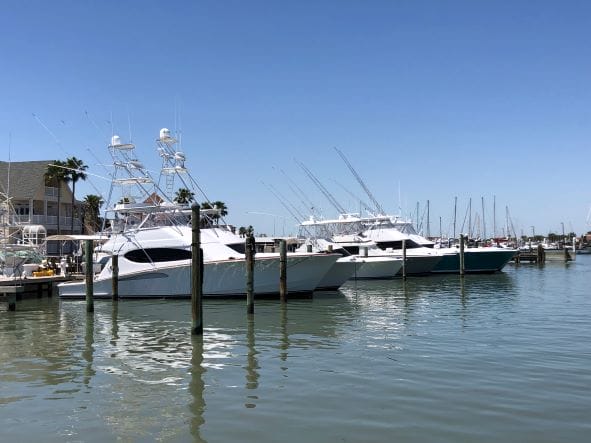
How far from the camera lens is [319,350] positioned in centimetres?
1412

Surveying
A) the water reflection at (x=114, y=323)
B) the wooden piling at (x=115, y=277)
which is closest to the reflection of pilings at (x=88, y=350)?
the water reflection at (x=114, y=323)

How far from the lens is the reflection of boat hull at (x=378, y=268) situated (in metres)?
39.9

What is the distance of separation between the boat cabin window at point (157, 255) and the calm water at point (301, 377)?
4882mm

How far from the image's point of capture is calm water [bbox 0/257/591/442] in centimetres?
838

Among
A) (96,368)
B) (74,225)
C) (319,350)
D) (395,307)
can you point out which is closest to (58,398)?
(96,368)

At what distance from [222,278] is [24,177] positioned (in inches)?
1250

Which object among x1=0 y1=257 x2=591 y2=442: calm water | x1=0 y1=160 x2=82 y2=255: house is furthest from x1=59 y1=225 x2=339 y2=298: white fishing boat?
x1=0 y1=160 x2=82 y2=255: house

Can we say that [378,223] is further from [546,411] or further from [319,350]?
[546,411]

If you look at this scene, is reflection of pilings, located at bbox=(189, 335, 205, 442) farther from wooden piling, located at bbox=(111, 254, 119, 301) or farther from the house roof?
the house roof

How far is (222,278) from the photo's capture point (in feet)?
83.5

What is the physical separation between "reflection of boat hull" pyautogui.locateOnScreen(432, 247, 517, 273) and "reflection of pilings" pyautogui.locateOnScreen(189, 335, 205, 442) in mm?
32919

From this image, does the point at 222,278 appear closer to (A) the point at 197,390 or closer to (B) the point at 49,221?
(A) the point at 197,390

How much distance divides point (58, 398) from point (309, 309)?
13.3 meters

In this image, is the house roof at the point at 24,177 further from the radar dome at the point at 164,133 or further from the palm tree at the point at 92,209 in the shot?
the radar dome at the point at 164,133
